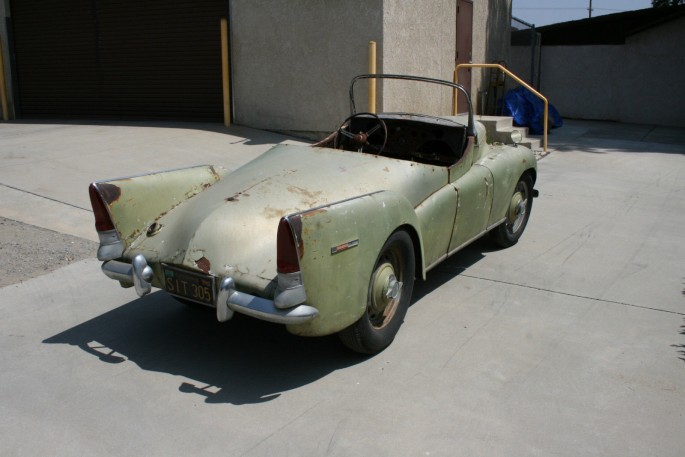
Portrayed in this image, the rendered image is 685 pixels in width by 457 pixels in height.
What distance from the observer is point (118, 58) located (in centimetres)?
1288

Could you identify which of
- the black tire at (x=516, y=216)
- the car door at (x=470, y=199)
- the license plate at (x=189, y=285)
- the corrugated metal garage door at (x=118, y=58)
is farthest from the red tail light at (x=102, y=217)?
the corrugated metal garage door at (x=118, y=58)

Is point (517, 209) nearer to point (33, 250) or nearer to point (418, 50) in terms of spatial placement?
point (33, 250)

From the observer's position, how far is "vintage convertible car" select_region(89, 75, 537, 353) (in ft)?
11.6

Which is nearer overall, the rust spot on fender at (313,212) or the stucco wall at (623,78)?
the rust spot on fender at (313,212)

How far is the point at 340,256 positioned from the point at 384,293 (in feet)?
1.90

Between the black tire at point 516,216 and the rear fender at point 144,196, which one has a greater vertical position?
the rear fender at point 144,196

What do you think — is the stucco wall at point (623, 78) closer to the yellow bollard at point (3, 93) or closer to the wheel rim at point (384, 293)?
the yellow bollard at point (3, 93)

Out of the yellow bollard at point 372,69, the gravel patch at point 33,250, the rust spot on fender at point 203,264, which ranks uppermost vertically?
the yellow bollard at point 372,69

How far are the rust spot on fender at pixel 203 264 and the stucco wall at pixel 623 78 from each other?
16.4 meters

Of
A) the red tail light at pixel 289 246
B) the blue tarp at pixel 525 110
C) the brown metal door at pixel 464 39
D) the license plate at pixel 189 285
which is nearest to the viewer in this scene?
the red tail light at pixel 289 246

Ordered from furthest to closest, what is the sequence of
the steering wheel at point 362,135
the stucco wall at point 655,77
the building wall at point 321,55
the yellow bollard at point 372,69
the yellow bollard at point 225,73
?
1. the stucco wall at point 655,77
2. the yellow bollard at point 225,73
3. the building wall at point 321,55
4. the yellow bollard at point 372,69
5. the steering wheel at point 362,135

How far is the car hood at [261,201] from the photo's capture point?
3.82 m

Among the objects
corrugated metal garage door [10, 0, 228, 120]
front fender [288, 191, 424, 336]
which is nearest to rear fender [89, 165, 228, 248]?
front fender [288, 191, 424, 336]

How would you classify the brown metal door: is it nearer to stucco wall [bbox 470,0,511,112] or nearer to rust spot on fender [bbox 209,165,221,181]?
stucco wall [bbox 470,0,511,112]
